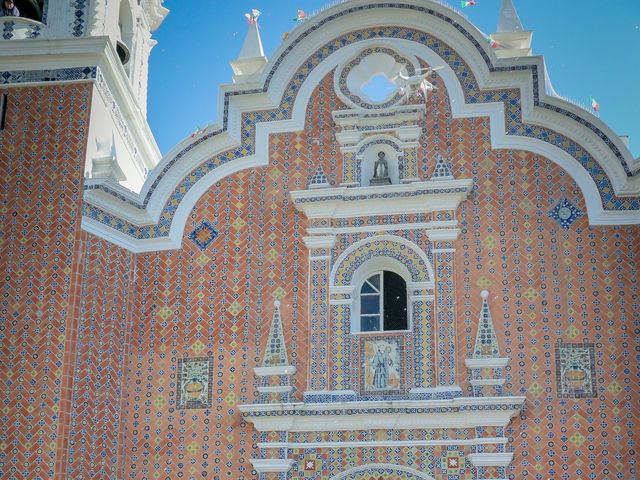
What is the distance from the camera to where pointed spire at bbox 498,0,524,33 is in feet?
55.3

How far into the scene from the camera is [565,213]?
15.2 meters

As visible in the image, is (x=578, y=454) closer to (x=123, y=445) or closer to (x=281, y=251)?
(x=281, y=251)

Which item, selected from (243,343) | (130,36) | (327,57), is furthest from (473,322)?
(130,36)

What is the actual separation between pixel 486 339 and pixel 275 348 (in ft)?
9.58

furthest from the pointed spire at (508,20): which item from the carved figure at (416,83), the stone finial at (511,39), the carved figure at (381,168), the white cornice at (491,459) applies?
the white cornice at (491,459)

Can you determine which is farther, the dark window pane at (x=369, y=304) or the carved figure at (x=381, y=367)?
the dark window pane at (x=369, y=304)

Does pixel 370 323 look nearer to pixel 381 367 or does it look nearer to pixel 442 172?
pixel 381 367

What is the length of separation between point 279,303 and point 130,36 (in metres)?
6.20

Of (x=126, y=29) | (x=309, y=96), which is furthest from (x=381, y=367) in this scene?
(x=126, y=29)

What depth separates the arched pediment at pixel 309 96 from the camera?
15469 mm

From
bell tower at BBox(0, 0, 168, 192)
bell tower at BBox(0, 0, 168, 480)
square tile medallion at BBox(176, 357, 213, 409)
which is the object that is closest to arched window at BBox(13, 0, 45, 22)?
bell tower at BBox(0, 0, 168, 192)

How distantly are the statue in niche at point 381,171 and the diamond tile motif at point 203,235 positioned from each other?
97.9 inches

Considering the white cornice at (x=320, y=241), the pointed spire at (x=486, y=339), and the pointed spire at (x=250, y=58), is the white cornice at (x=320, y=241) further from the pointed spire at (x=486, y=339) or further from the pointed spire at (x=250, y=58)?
the pointed spire at (x=250, y=58)

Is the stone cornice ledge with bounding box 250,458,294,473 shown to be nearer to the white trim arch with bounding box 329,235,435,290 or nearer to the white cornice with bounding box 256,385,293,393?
the white cornice with bounding box 256,385,293,393
